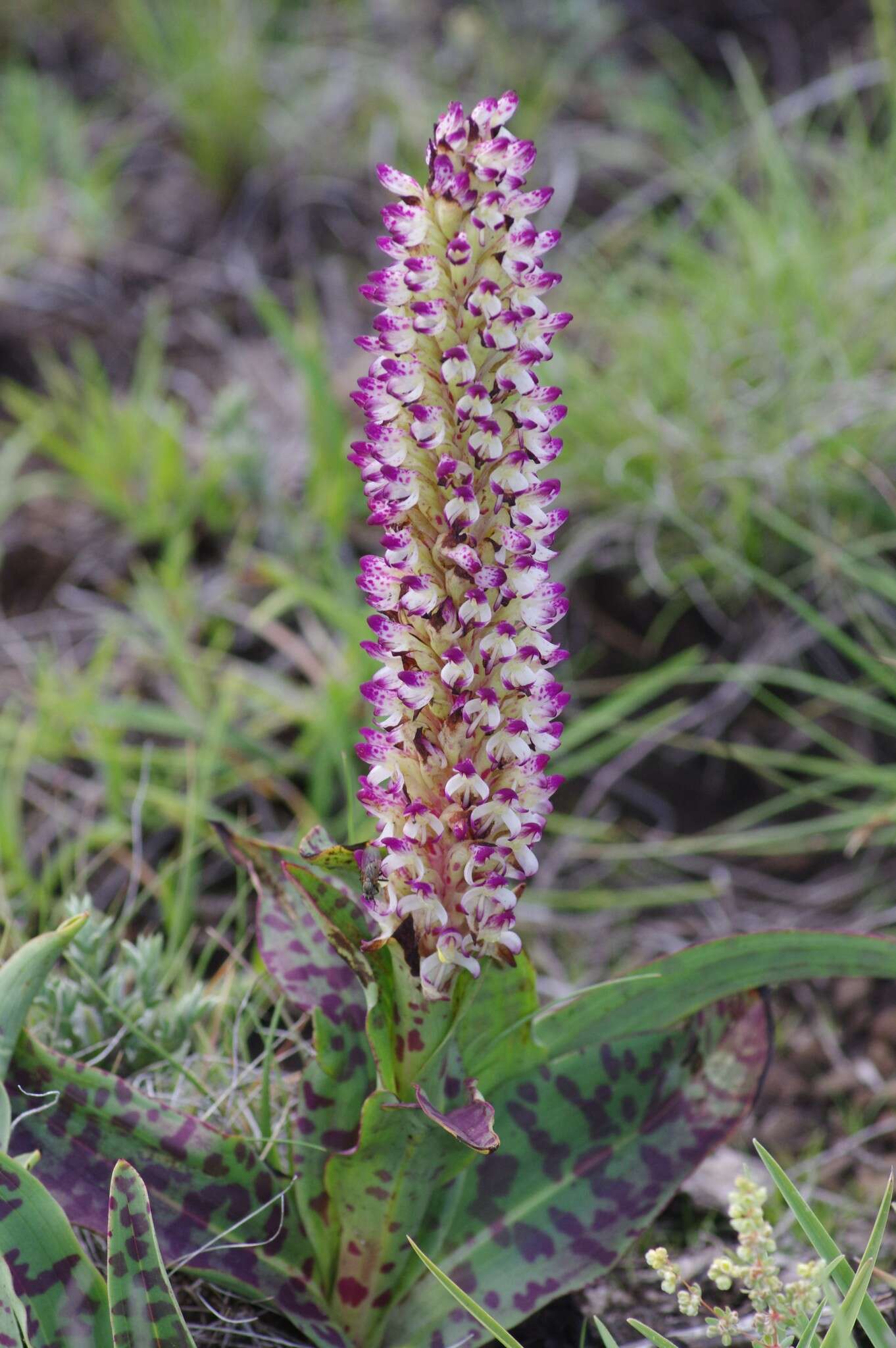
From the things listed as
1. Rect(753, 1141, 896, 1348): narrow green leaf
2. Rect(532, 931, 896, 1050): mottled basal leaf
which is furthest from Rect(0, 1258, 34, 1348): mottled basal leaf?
Rect(753, 1141, 896, 1348): narrow green leaf

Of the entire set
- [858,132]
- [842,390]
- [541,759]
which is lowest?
[541,759]

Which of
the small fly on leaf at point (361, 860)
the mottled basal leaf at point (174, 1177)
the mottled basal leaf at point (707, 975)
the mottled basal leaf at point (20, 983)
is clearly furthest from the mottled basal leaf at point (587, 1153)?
the mottled basal leaf at point (20, 983)

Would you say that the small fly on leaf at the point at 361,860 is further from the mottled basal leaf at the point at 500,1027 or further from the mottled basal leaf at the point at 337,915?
the mottled basal leaf at the point at 500,1027

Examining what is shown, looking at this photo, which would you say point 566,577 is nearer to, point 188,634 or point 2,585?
point 188,634

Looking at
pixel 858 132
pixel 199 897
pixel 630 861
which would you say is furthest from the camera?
pixel 858 132

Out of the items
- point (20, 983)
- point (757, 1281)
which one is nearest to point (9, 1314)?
point (20, 983)

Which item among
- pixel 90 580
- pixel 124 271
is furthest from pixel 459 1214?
pixel 124 271
